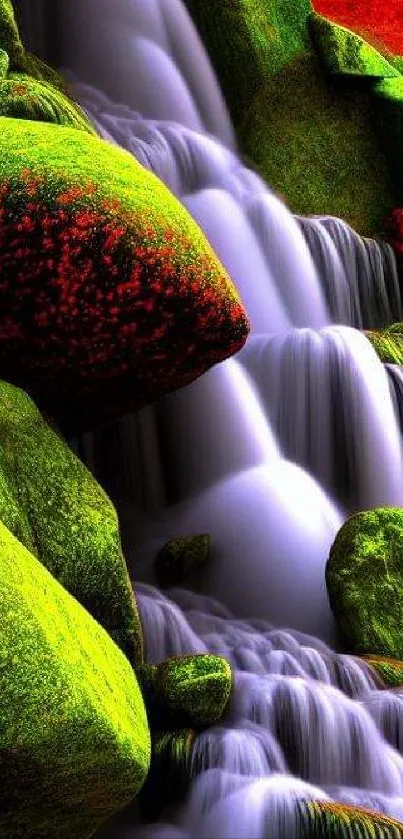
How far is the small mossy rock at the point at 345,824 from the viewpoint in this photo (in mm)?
3752

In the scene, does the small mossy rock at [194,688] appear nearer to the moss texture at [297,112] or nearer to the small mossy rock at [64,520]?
the small mossy rock at [64,520]

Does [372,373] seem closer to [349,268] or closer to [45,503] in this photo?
[349,268]

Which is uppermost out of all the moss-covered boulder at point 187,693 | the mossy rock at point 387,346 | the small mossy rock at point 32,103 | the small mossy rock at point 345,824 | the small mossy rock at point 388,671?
the small mossy rock at point 32,103

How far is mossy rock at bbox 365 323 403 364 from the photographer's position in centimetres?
823

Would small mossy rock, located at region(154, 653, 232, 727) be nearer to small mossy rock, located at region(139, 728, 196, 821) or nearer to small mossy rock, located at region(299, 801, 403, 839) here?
small mossy rock, located at region(139, 728, 196, 821)

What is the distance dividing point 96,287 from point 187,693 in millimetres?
1837

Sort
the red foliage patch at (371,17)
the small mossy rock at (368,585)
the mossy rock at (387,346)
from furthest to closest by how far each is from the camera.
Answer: the red foliage patch at (371,17)
the mossy rock at (387,346)
the small mossy rock at (368,585)

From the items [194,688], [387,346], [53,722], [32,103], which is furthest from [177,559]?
[53,722]

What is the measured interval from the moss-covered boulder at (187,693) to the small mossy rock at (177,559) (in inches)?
67.2

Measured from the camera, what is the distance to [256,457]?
701 cm

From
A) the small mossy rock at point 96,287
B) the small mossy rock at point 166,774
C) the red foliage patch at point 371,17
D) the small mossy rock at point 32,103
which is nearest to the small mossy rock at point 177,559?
the small mossy rock at point 96,287

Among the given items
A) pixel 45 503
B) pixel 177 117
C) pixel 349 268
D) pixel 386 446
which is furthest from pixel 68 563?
pixel 177 117

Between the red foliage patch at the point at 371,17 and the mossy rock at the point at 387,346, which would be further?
the red foliage patch at the point at 371,17

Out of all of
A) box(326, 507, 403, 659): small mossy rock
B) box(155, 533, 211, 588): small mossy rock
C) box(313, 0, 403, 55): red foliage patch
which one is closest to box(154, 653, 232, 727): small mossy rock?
box(326, 507, 403, 659): small mossy rock
